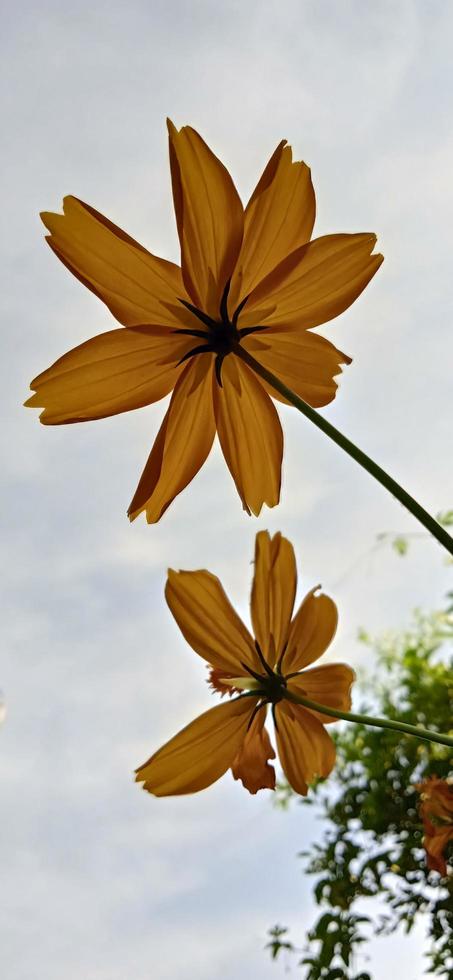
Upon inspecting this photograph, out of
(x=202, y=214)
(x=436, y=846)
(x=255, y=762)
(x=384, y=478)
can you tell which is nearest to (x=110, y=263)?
(x=202, y=214)

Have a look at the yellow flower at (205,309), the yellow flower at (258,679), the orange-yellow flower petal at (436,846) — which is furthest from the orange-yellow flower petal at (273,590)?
the orange-yellow flower petal at (436,846)

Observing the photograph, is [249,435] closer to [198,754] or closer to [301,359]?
[301,359]

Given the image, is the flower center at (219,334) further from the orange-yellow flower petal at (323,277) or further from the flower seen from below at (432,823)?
the flower seen from below at (432,823)

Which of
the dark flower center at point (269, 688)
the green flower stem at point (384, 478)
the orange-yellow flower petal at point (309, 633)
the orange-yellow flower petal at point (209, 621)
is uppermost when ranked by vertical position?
the orange-yellow flower petal at point (209, 621)

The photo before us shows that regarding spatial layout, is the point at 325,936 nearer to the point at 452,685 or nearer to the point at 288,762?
the point at 452,685

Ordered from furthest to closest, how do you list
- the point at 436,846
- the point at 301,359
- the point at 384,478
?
the point at 436,846, the point at 301,359, the point at 384,478

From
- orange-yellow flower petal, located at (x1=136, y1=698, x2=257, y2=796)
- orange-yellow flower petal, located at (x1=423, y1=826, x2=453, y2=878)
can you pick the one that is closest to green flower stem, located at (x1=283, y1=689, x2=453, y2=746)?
orange-yellow flower petal, located at (x1=136, y1=698, x2=257, y2=796)

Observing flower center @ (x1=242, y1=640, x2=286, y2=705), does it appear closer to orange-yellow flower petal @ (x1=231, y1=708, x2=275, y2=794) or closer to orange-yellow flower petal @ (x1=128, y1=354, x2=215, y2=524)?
orange-yellow flower petal @ (x1=231, y1=708, x2=275, y2=794)
